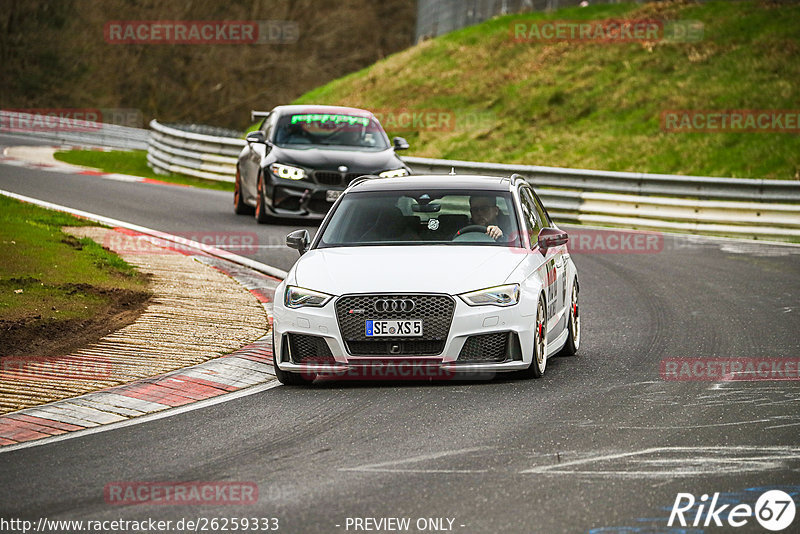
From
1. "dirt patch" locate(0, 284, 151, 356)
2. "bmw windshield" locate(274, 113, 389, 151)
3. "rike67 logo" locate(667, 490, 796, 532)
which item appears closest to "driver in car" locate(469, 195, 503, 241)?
"dirt patch" locate(0, 284, 151, 356)

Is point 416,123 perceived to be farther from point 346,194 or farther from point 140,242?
point 346,194

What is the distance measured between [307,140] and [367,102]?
20.4 meters

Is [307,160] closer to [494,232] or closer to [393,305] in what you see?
[494,232]

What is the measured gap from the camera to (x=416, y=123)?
125ft

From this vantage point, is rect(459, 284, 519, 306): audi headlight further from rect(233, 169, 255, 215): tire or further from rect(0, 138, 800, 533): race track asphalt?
rect(233, 169, 255, 215): tire

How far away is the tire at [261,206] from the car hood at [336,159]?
0.46m

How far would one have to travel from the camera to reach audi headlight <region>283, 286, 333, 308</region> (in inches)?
380

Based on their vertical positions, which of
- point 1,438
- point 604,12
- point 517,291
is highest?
point 604,12

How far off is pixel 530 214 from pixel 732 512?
17.4ft

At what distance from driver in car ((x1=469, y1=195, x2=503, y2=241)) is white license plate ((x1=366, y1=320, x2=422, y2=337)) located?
1.53 metres

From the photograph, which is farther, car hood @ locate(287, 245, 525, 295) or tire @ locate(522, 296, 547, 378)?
tire @ locate(522, 296, 547, 378)

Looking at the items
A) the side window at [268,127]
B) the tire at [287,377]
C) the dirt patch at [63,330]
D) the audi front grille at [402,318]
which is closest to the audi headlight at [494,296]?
the audi front grille at [402,318]

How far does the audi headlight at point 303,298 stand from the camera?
31.6ft

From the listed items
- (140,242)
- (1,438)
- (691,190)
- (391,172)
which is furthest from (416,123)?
(1,438)
